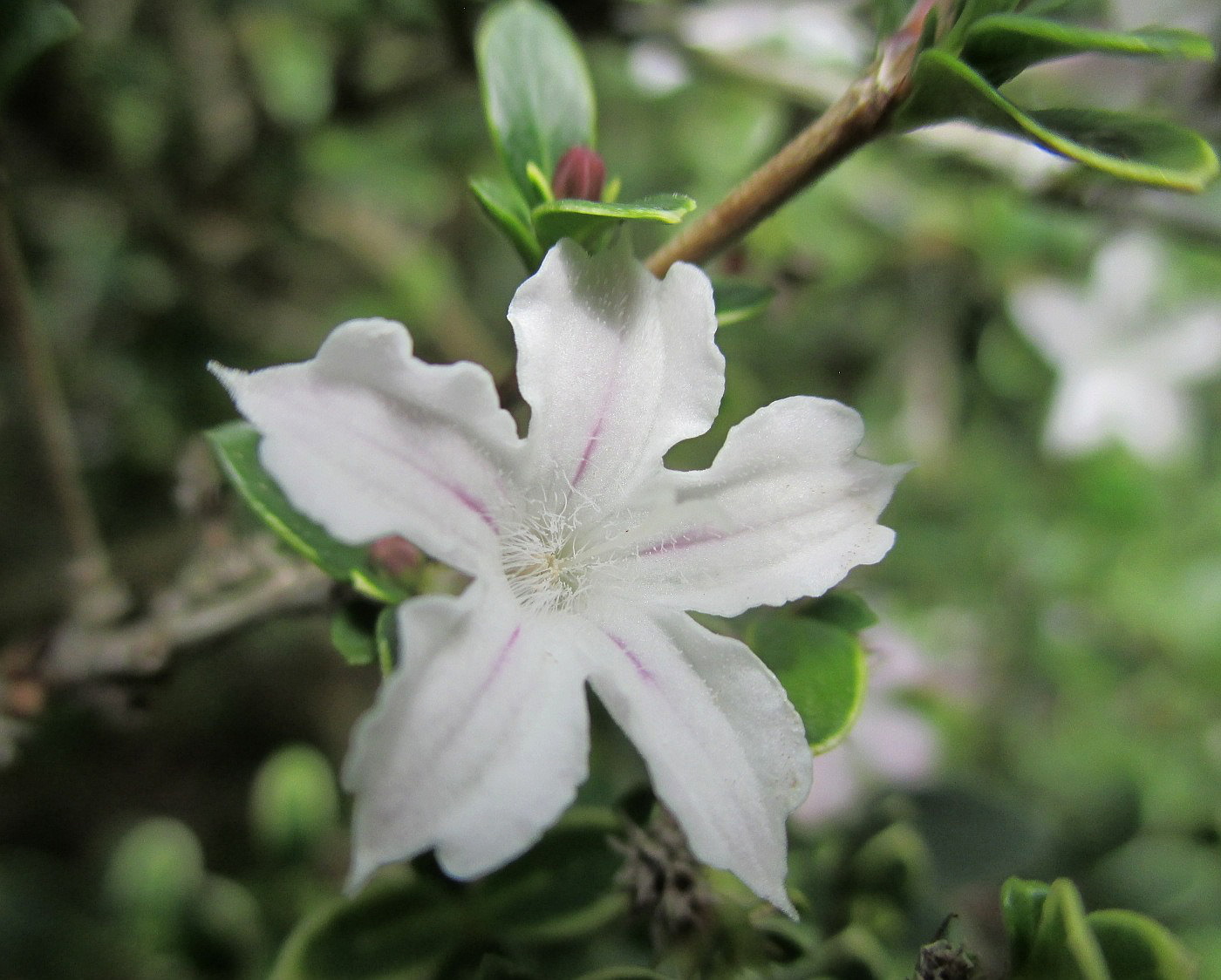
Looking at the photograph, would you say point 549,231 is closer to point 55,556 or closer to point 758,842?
point 758,842

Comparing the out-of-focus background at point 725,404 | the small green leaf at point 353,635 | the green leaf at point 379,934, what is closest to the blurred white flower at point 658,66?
the out-of-focus background at point 725,404

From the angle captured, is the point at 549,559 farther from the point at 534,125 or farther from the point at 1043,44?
the point at 1043,44

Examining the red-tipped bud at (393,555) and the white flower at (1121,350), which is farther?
the white flower at (1121,350)

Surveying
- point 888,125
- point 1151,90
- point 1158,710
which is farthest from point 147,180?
point 1158,710

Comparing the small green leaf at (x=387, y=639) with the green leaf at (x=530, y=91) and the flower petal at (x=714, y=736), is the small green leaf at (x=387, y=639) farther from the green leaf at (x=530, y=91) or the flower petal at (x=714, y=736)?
the green leaf at (x=530, y=91)

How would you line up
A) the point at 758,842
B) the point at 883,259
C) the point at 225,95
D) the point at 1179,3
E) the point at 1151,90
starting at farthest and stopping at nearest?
the point at 883,259 < the point at 225,95 < the point at 1151,90 < the point at 1179,3 < the point at 758,842

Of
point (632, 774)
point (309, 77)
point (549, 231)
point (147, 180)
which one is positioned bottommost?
point (632, 774)
